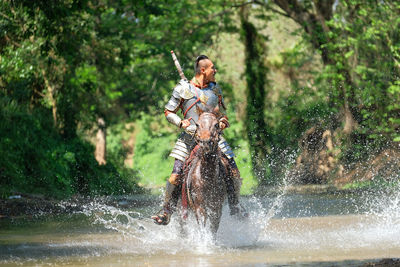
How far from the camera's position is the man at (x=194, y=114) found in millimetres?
10156

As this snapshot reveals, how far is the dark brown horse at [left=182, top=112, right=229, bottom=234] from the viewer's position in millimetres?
9352

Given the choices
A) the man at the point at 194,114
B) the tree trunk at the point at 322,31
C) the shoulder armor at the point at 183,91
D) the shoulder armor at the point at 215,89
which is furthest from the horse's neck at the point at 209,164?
the tree trunk at the point at 322,31

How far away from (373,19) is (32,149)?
11009 mm

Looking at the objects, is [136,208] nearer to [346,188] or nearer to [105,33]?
[346,188]

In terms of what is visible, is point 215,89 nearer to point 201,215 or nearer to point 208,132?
point 208,132

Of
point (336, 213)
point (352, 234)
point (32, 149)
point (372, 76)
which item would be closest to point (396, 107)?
point (372, 76)

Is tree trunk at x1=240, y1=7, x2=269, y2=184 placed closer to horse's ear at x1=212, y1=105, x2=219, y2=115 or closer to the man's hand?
horse's ear at x1=212, y1=105, x2=219, y2=115

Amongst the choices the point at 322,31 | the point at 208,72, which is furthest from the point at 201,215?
the point at 322,31

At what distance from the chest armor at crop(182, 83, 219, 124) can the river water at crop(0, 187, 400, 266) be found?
1.40 m

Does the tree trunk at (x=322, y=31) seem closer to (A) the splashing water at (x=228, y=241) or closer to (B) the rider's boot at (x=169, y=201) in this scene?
(A) the splashing water at (x=228, y=241)

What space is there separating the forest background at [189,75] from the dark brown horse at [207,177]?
7.25m

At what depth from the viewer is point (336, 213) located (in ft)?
49.7

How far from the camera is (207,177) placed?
31.3ft

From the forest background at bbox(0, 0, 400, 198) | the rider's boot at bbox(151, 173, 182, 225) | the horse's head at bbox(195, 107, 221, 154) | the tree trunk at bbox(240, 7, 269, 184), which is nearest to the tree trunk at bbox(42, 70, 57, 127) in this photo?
the forest background at bbox(0, 0, 400, 198)
